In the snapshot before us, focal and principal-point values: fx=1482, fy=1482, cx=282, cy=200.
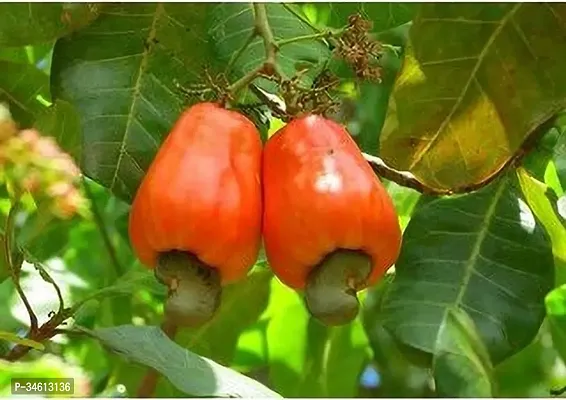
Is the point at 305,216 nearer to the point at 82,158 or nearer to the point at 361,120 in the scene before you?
the point at 82,158

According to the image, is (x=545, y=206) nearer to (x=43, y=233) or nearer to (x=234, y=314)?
(x=234, y=314)

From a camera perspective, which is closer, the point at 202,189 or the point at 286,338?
the point at 202,189

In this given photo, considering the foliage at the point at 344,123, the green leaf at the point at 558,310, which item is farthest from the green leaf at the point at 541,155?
the green leaf at the point at 558,310

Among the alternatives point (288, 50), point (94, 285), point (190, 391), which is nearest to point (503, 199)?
point (288, 50)

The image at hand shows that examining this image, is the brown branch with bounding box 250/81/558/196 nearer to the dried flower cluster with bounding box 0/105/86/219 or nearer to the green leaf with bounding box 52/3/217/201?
the green leaf with bounding box 52/3/217/201

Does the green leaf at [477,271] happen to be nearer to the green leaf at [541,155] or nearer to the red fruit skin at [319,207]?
the green leaf at [541,155]

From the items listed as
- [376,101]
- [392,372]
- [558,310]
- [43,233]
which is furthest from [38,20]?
[392,372]

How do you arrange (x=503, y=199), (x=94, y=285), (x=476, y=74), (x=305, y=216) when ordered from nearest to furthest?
(x=305, y=216), (x=476, y=74), (x=503, y=199), (x=94, y=285)
